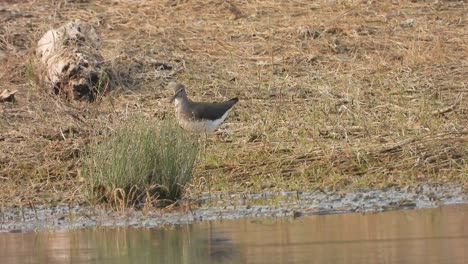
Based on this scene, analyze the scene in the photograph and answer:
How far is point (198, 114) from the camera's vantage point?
42.0ft

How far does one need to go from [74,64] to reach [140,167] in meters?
4.37

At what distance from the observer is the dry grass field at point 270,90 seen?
1165 centimetres

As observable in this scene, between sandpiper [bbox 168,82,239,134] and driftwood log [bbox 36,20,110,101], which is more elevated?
driftwood log [bbox 36,20,110,101]

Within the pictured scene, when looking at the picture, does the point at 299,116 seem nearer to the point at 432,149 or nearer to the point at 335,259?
the point at 432,149

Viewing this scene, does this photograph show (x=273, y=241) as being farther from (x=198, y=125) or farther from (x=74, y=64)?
(x=74, y=64)

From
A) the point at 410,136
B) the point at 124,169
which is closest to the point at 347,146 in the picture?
the point at 410,136

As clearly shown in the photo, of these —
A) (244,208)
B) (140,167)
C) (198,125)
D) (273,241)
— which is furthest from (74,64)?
(273,241)

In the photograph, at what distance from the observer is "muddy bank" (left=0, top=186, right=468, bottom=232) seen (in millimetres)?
10141

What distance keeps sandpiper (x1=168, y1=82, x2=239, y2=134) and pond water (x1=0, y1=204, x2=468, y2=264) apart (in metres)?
2.82

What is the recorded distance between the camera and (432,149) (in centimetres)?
1170

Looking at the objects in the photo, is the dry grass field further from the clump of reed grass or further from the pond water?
the pond water

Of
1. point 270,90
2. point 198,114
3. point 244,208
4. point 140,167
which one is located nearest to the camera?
point 140,167

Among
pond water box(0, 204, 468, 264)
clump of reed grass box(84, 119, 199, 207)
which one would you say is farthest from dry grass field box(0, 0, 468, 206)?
pond water box(0, 204, 468, 264)

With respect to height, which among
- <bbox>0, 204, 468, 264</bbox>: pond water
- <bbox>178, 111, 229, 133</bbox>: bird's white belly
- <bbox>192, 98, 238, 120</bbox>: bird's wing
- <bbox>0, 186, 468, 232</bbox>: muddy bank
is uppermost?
<bbox>192, 98, 238, 120</bbox>: bird's wing
